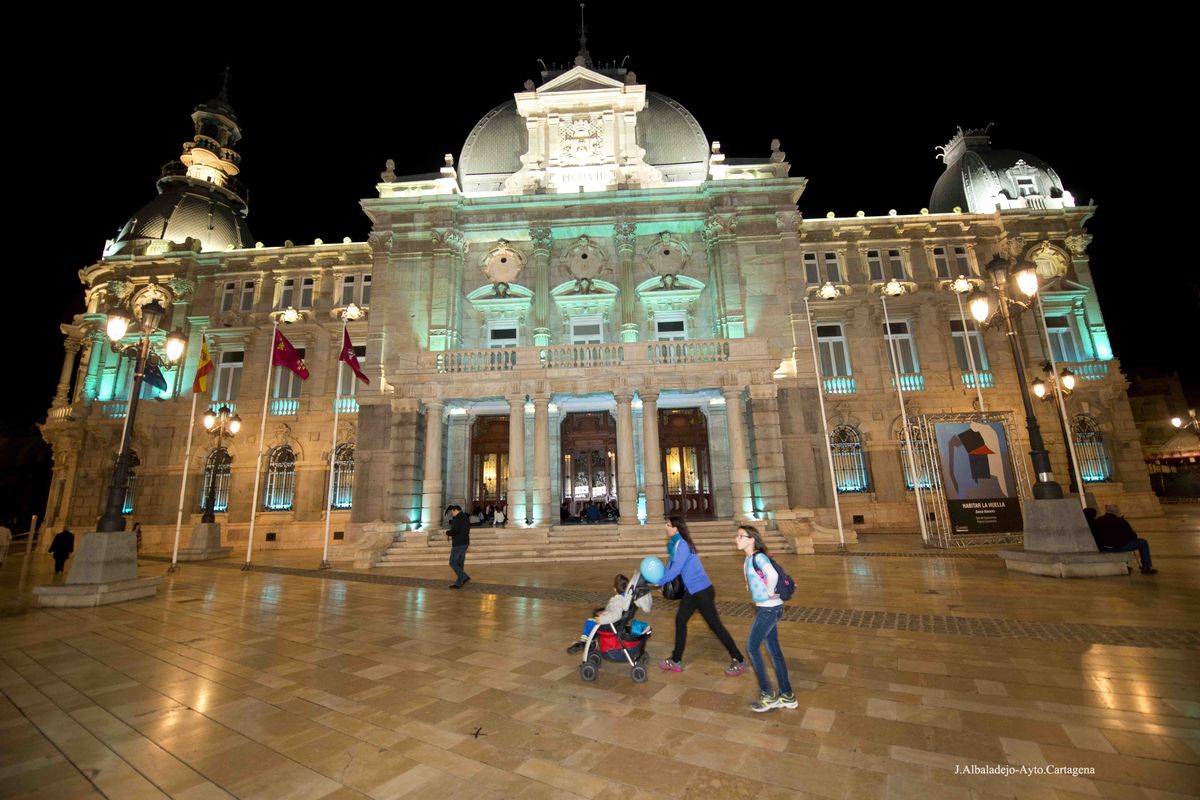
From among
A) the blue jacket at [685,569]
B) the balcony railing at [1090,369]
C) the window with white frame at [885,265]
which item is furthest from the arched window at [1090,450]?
the blue jacket at [685,569]

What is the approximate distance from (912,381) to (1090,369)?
8.77 metres

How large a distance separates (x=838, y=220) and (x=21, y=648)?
32510 mm

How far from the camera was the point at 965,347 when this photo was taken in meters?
25.9

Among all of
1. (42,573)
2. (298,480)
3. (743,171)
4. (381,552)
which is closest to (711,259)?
(743,171)

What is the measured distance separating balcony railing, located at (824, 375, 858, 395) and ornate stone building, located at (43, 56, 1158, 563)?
11cm

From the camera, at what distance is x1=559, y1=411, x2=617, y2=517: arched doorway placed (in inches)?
911

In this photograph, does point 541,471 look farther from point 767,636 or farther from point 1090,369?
point 1090,369

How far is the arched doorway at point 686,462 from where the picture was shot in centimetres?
2309

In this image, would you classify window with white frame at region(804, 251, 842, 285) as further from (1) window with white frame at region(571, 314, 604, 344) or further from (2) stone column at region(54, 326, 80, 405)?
(2) stone column at region(54, 326, 80, 405)

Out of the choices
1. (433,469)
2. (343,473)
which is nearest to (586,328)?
(433,469)

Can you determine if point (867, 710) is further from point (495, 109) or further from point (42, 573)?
point (495, 109)

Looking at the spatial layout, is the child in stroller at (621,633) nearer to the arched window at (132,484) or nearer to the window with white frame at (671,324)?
the window with white frame at (671,324)

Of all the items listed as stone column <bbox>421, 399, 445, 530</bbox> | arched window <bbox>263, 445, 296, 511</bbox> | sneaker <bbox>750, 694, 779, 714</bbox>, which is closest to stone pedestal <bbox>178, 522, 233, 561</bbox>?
arched window <bbox>263, 445, 296, 511</bbox>

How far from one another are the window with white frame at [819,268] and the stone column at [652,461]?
560 inches
